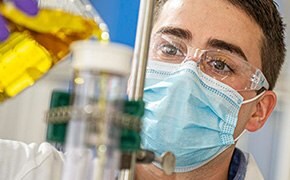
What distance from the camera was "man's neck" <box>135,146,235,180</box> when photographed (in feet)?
4.18

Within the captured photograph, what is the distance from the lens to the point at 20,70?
618mm

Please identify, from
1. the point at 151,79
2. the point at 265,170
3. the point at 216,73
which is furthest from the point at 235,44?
the point at 265,170

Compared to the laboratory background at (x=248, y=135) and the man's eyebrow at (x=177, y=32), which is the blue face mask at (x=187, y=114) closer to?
the man's eyebrow at (x=177, y=32)

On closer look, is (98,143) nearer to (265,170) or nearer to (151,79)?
(151,79)

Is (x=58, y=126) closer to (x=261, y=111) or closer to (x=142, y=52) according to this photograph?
(x=142, y=52)

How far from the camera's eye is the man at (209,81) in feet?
3.83

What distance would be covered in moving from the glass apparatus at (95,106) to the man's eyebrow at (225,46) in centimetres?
80

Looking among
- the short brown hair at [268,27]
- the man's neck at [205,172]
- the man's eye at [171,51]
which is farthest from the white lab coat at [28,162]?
the short brown hair at [268,27]

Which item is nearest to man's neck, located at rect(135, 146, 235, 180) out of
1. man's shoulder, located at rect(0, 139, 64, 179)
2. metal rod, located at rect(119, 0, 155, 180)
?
man's shoulder, located at rect(0, 139, 64, 179)

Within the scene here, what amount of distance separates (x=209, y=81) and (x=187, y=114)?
0.11 metres

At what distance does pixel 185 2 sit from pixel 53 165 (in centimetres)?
54

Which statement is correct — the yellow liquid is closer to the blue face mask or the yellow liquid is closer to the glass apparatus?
the glass apparatus

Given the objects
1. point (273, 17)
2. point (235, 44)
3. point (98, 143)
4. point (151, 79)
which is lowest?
point (98, 143)

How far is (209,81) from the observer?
4.06 feet
